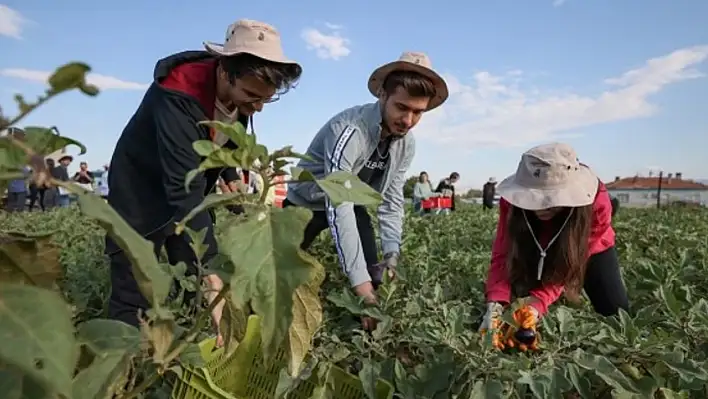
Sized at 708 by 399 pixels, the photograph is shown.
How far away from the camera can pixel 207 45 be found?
7.31 ft

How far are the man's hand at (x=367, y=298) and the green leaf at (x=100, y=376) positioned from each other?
4.65 ft

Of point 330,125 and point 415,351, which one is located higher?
point 330,125

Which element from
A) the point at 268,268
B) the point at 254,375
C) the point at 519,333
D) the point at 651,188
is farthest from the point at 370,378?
the point at 651,188

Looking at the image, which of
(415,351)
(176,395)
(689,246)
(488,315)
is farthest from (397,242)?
(689,246)

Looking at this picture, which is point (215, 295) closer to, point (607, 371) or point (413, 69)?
point (607, 371)

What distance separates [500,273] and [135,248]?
2.22m

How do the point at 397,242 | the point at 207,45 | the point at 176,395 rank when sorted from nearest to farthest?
the point at 176,395 < the point at 207,45 < the point at 397,242

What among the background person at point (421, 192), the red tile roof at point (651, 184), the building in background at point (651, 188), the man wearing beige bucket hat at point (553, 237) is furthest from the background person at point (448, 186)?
the red tile roof at point (651, 184)

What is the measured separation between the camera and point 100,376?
2.50ft

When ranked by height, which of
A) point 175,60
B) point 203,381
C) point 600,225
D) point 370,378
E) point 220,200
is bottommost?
point 370,378

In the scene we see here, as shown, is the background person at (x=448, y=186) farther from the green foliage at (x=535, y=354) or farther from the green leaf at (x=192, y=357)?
the green leaf at (x=192, y=357)

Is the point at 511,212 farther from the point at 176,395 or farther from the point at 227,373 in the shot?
the point at 176,395

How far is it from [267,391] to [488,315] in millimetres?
995

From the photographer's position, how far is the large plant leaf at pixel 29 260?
0.68 metres
